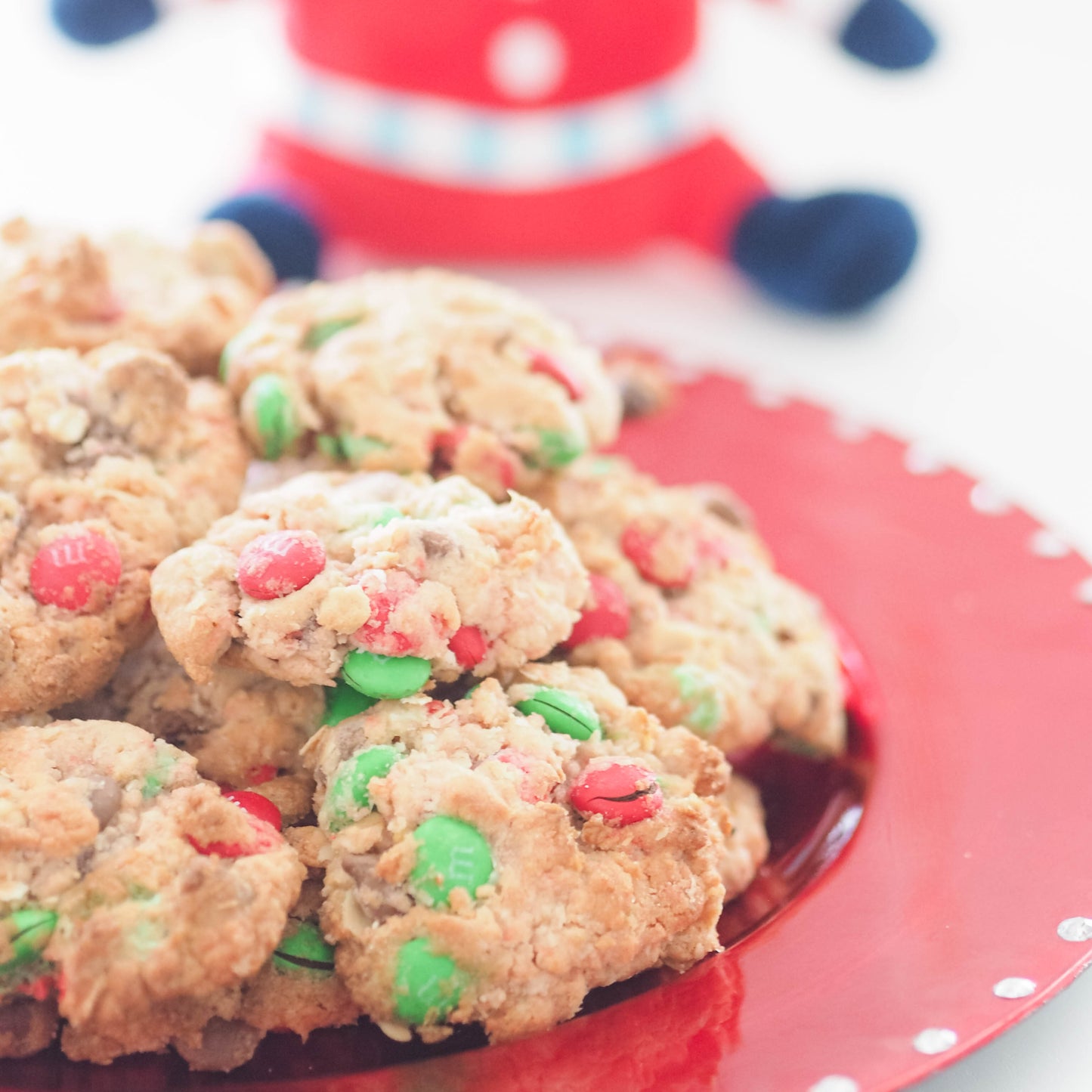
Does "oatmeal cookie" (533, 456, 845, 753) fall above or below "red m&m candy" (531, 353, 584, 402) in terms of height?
below

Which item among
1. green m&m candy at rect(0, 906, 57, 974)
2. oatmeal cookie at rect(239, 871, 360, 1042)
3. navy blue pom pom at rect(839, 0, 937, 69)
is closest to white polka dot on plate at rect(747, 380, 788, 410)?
navy blue pom pom at rect(839, 0, 937, 69)

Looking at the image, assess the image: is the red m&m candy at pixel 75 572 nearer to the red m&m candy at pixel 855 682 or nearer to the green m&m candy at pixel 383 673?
the green m&m candy at pixel 383 673

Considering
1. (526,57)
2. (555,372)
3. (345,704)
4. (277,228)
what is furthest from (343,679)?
(526,57)

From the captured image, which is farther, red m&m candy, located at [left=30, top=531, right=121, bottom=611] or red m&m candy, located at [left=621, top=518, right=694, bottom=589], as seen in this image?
red m&m candy, located at [left=621, top=518, right=694, bottom=589]

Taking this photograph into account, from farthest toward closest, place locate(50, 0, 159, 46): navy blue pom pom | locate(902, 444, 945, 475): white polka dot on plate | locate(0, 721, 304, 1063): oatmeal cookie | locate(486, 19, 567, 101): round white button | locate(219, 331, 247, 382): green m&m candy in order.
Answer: locate(486, 19, 567, 101): round white button, locate(50, 0, 159, 46): navy blue pom pom, locate(902, 444, 945, 475): white polka dot on plate, locate(219, 331, 247, 382): green m&m candy, locate(0, 721, 304, 1063): oatmeal cookie

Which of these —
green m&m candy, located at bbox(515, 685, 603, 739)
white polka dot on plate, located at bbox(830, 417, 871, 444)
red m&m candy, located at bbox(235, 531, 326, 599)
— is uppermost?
red m&m candy, located at bbox(235, 531, 326, 599)

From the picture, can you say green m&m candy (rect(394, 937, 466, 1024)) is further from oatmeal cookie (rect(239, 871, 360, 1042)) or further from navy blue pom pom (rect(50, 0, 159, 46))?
navy blue pom pom (rect(50, 0, 159, 46))

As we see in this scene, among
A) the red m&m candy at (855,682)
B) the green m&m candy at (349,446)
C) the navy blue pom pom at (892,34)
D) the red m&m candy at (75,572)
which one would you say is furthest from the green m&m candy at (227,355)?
the navy blue pom pom at (892,34)
